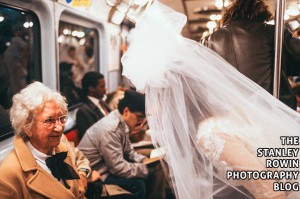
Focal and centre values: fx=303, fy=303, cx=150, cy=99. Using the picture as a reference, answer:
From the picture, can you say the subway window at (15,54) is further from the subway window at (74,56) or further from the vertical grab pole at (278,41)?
the vertical grab pole at (278,41)

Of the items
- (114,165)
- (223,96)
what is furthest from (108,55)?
(223,96)

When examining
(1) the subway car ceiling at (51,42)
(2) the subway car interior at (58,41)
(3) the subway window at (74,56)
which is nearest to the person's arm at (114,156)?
(2) the subway car interior at (58,41)

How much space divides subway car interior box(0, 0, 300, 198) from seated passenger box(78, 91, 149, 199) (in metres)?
0.70

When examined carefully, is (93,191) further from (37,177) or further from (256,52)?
(256,52)

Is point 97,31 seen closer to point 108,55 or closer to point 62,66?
point 108,55

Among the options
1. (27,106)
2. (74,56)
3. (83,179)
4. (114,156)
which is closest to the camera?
(27,106)

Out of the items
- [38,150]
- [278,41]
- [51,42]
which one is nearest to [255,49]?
[278,41]

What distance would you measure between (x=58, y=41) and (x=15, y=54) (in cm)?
68

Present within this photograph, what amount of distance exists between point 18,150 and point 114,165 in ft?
4.54

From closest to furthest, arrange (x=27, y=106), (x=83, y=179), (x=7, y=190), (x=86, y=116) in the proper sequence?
1. (x=7, y=190)
2. (x=27, y=106)
3. (x=83, y=179)
4. (x=86, y=116)

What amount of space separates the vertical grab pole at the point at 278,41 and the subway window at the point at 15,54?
2466 millimetres

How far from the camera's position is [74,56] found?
5.53 meters

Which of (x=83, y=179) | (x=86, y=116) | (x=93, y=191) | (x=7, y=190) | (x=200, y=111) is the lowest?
(x=93, y=191)

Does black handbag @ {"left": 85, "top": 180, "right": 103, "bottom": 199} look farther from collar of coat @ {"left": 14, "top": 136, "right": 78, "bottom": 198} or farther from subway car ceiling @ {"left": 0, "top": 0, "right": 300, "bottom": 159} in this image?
subway car ceiling @ {"left": 0, "top": 0, "right": 300, "bottom": 159}
